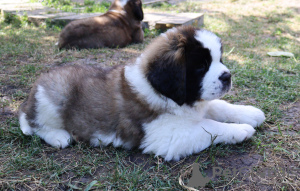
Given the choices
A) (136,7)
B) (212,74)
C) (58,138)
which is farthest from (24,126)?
(136,7)

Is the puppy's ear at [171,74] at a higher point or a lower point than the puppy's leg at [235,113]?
higher

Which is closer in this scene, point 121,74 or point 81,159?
point 81,159

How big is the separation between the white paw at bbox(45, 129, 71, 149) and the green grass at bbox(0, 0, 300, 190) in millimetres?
61

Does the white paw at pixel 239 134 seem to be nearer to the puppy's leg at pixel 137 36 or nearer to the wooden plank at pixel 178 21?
the puppy's leg at pixel 137 36

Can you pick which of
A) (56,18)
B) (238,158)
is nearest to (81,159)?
(238,158)

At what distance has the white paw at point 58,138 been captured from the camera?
291 centimetres

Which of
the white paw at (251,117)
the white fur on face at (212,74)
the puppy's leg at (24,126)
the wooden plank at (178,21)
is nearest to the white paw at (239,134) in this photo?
the white paw at (251,117)

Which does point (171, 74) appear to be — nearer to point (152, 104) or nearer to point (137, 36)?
point (152, 104)

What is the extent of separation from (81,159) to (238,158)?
1.41 metres

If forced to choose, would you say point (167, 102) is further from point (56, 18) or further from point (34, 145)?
point (56, 18)

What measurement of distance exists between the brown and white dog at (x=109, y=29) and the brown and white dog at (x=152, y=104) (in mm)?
3303

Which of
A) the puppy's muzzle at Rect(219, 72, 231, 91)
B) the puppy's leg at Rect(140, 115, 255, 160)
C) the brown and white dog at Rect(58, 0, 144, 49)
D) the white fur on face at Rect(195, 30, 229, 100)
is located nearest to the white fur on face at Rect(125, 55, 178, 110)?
the puppy's leg at Rect(140, 115, 255, 160)

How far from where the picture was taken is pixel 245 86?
4.23 m

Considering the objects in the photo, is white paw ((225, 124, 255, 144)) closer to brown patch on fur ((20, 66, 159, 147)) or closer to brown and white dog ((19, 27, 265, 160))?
brown and white dog ((19, 27, 265, 160))
